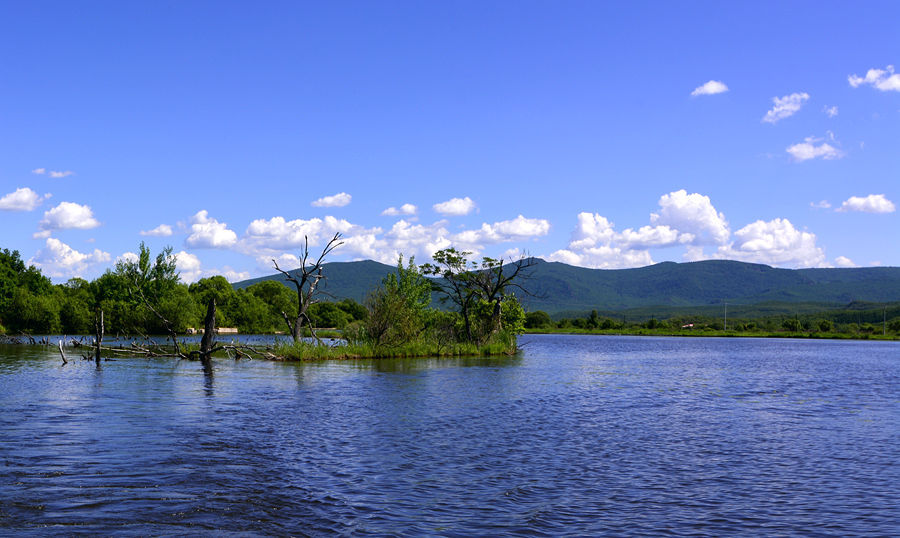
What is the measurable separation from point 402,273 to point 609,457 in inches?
2031

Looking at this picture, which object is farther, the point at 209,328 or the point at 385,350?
the point at 385,350

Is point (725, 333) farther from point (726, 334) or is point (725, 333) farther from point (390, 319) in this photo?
point (390, 319)

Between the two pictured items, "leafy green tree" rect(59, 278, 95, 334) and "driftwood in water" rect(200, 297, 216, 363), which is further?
"leafy green tree" rect(59, 278, 95, 334)

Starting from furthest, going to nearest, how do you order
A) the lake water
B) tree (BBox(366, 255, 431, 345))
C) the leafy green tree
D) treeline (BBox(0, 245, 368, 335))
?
the leafy green tree < treeline (BBox(0, 245, 368, 335)) < tree (BBox(366, 255, 431, 345)) < the lake water

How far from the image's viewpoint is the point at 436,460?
17.8m

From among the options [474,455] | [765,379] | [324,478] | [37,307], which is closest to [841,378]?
[765,379]

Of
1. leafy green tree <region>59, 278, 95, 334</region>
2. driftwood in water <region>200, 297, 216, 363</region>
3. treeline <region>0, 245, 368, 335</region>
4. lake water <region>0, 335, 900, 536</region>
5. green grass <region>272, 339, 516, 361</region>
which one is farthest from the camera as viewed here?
leafy green tree <region>59, 278, 95, 334</region>

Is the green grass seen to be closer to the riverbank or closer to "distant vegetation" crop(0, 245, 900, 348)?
"distant vegetation" crop(0, 245, 900, 348)

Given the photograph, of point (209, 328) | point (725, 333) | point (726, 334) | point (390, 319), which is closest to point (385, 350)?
point (390, 319)

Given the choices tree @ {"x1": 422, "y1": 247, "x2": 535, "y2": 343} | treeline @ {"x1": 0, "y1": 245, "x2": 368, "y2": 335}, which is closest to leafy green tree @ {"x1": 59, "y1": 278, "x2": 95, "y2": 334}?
treeline @ {"x1": 0, "y1": 245, "x2": 368, "y2": 335}

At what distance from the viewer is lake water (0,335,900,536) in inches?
496

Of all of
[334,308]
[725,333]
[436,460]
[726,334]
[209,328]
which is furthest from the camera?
[725,333]

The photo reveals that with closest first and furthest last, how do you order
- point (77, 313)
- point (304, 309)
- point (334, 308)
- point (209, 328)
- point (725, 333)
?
point (209, 328)
point (304, 309)
point (77, 313)
point (334, 308)
point (725, 333)

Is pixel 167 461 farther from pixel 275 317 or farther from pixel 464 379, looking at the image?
pixel 275 317
